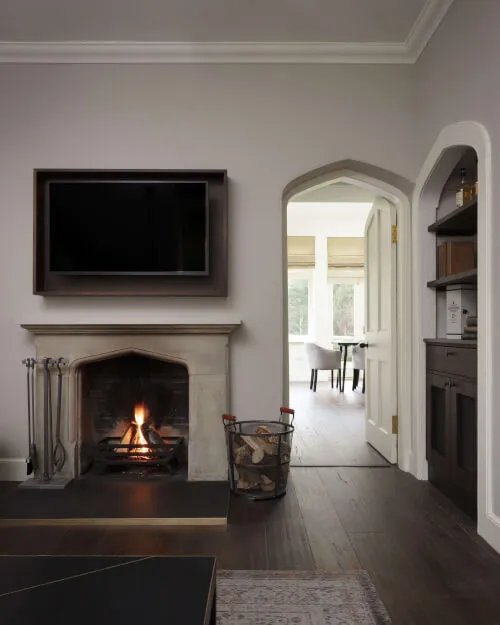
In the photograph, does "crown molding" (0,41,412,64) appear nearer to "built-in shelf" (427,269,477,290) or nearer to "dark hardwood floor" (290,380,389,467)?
"built-in shelf" (427,269,477,290)

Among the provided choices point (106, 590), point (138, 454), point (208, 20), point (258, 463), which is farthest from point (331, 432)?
point (106, 590)

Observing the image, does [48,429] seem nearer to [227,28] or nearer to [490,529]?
[490,529]

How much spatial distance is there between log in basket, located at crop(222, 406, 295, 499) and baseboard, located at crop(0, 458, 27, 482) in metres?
1.42

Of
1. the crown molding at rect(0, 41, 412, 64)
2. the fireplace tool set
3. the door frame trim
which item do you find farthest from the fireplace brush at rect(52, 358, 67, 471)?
the crown molding at rect(0, 41, 412, 64)

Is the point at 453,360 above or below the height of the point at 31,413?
above

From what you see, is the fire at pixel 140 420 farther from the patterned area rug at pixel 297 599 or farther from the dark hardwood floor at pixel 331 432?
the patterned area rug at pixel 297 599

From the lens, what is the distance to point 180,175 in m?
3.75

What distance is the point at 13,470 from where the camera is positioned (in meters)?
3.72

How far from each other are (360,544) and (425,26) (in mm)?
3065

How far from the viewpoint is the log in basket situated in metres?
3.34

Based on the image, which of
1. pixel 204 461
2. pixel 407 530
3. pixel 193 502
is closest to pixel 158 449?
pixel 204 461

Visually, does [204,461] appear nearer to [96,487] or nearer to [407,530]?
[96,487]

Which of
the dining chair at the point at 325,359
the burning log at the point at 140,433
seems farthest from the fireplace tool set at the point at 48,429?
the dining chair at the point at 325,359

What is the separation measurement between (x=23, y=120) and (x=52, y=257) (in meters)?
0.99
